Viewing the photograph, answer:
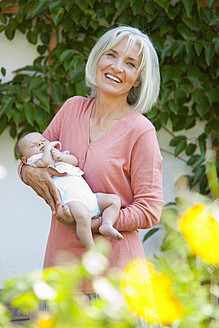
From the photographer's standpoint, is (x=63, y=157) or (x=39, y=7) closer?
(x=63, y=157)

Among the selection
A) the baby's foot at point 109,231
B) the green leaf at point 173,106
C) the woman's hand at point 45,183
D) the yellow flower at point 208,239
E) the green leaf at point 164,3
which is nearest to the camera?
the yellow flower at point 208,239

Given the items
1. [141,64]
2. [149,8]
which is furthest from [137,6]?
[141,64]

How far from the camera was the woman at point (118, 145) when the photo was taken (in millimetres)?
1708

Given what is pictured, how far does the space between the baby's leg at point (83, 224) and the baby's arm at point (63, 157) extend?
0.17m

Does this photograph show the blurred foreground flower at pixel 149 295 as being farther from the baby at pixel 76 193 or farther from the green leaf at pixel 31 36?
the green leaf at pixel 31 36

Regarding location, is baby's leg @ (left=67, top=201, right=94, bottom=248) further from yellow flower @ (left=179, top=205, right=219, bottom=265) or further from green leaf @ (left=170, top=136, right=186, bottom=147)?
green leaf @ (left=170, top=136, right=186, bottom=147)

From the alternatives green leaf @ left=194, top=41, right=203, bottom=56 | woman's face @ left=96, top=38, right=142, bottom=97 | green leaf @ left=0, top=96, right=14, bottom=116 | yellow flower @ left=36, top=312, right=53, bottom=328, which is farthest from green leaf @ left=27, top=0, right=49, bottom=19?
yellow flower @ left=36, top=312, right=53, bottom=328

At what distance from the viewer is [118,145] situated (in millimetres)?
1727

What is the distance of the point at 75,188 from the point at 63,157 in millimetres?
118

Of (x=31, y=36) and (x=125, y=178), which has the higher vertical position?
→ (x=125, y=178)

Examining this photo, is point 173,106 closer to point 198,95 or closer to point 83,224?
point 198,95

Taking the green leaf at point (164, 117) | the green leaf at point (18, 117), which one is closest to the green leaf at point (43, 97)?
the green leaf at point (18, 117)

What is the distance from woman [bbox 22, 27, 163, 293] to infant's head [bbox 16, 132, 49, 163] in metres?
0.06

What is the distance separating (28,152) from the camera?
1886 mm
